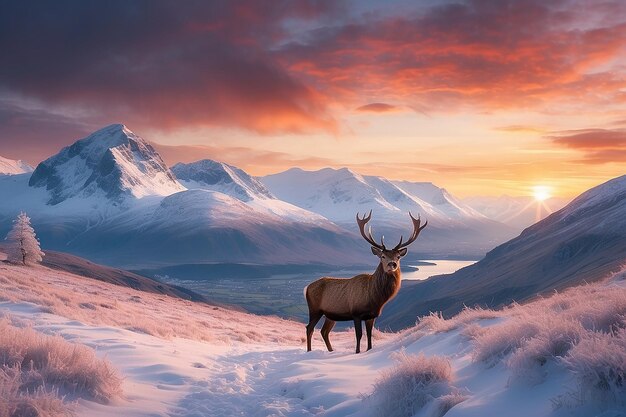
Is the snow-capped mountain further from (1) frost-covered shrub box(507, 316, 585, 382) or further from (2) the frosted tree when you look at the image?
(1) frost-covered shrub box(507, 316, 585, 382)

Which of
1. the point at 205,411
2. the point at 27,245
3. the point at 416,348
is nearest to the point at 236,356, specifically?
the point at 416,348

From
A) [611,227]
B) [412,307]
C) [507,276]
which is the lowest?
[412,307]

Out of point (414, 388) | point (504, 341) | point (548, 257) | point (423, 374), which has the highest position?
point (504, 341)

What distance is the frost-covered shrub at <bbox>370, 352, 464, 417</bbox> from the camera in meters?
7.16

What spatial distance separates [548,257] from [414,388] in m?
159

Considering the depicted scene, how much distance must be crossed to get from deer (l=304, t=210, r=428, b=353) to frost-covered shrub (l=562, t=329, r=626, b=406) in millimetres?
8000

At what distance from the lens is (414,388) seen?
729cm

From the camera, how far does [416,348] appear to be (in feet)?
43.7

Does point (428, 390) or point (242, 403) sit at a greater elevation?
point (428, 390)

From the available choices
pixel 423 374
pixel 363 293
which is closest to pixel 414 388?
pixel 423 374

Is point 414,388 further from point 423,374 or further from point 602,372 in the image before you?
point 602,372

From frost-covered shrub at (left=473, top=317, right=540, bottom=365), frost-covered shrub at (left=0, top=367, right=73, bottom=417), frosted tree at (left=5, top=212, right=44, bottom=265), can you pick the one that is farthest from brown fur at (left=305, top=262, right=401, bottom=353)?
frosted tree at (left=5, top=212, right=44, bottom=265)

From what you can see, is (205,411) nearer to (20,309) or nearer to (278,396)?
(278,396)

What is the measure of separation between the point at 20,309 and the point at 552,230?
629 ft
